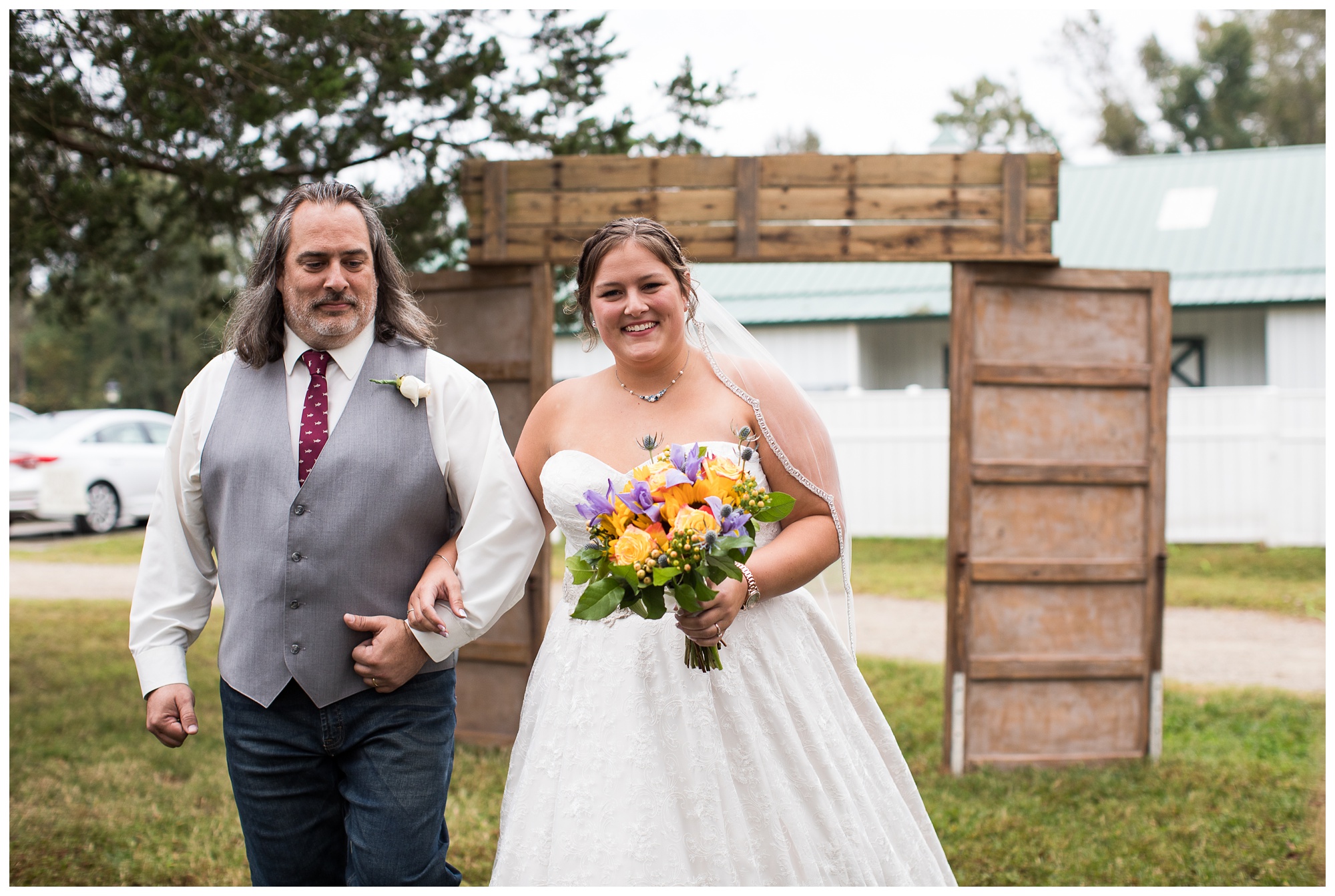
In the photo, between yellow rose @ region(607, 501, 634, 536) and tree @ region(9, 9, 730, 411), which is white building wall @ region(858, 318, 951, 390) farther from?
yellow rose @ region(607, 501, 634, 536)

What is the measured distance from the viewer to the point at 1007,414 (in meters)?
5.10

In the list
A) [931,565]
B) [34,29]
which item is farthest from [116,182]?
[931,565]

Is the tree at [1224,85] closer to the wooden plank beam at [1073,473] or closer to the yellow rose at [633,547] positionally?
the wooden plank beam at [1073,473]

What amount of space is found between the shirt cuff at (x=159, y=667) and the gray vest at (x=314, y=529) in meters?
0.11

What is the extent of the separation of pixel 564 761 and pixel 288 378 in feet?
3.78

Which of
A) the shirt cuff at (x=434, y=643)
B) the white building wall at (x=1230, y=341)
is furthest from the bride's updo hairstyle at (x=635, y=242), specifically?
the white building wall at (x=1230, y=341)

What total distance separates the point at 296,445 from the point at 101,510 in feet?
46.0

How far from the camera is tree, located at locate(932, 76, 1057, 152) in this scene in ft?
96.6

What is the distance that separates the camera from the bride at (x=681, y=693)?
8.14 feet

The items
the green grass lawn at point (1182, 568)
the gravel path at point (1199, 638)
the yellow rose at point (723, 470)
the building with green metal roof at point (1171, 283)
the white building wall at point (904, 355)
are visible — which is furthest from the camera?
the white building wall at point (904, 355)

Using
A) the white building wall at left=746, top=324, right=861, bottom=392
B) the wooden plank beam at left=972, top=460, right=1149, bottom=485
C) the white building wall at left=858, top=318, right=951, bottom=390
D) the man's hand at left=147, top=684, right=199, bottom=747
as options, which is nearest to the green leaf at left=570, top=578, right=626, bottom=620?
the man's hand at left=147, top=684, right=199, bottom=747

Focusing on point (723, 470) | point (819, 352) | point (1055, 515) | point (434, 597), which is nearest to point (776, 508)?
point (723, 470)

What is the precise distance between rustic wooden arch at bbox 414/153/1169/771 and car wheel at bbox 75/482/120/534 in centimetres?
1147

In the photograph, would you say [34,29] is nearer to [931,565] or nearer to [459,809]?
[459,809]
